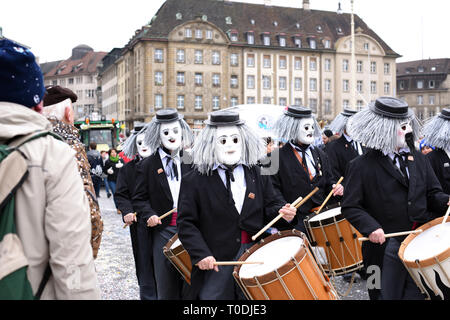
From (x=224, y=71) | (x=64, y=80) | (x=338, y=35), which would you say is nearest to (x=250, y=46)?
(x=224, y=71)

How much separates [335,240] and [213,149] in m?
2.21

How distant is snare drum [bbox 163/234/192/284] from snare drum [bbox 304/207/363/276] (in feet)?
5.37

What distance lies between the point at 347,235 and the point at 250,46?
5509 cm

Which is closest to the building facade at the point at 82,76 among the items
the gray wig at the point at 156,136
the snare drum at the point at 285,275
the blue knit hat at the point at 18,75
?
the gray wig at the point at 156,136

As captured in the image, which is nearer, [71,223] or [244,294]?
[71,223]

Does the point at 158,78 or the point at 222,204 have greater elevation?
the point at 158,78

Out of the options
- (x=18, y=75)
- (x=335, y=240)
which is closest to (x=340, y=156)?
(x=335, y=240)

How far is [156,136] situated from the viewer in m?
6.27

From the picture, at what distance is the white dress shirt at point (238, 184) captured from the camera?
14.3ft

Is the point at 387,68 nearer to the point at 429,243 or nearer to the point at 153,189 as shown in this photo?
the point at 153,189

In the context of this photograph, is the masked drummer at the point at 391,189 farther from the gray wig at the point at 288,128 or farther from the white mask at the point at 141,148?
the white mask at the point at 141,148
